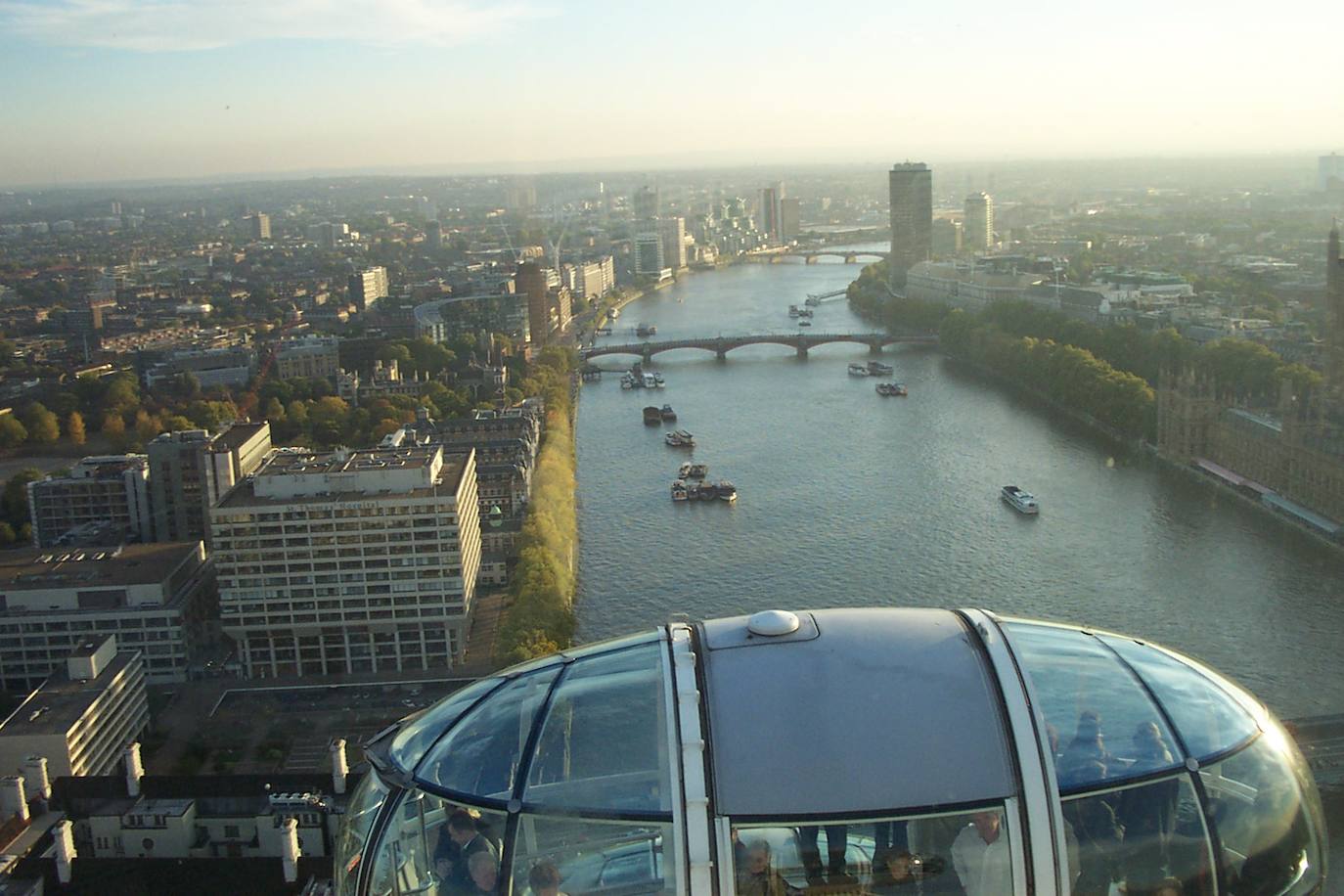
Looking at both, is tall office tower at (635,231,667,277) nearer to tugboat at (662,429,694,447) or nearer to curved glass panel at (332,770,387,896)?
tugboat at (662,429,694,447)

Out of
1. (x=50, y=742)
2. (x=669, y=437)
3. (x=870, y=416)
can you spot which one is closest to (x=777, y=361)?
(x=870, y=416)

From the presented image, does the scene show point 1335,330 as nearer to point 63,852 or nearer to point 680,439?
point 680,439

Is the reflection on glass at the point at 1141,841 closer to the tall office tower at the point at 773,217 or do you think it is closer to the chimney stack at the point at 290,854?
the chimney stack at the point at 290,854

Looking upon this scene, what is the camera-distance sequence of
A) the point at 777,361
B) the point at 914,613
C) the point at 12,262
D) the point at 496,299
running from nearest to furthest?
the point at 914,613 → the point at 777,361 → the point at 496,299 → the point at 12,262

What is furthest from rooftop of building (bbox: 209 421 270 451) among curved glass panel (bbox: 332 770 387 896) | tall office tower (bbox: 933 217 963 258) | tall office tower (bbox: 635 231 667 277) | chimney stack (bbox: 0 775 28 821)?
tall office tower (bbox: 635 231 667 277)

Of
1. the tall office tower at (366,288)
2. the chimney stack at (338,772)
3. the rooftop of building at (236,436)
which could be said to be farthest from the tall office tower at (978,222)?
the chimney stack at (338,772)

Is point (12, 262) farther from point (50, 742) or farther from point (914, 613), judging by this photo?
point (914, 613)

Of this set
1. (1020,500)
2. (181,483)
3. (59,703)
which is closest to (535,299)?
(181,483)
